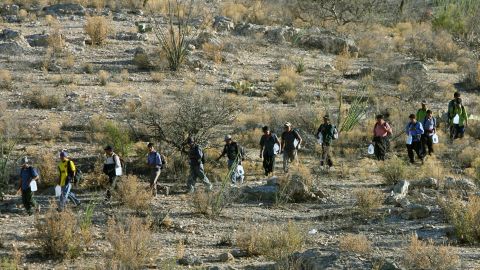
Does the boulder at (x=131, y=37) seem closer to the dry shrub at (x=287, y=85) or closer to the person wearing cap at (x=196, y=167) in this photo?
the dry shrub at (x=287, y=85)

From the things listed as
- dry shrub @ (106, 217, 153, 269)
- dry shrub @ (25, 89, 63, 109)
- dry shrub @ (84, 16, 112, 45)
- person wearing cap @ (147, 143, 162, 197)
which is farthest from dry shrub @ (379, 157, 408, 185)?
dry shrub @ (84, 16, 112, 45)

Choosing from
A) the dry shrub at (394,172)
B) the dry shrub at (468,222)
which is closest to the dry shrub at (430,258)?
the dry shrub at (468,222)

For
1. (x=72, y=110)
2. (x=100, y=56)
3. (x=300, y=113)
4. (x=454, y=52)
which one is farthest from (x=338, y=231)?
(x=454, y=52)

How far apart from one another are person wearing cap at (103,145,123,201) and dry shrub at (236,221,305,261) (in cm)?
425

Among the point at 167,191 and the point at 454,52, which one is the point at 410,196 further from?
the point at 454,52

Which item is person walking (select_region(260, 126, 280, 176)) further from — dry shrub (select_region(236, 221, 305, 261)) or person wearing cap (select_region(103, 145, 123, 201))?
dry shrub (select_region(236, 221, 305, 261))

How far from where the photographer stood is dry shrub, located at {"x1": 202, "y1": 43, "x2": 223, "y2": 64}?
3156 centimetres

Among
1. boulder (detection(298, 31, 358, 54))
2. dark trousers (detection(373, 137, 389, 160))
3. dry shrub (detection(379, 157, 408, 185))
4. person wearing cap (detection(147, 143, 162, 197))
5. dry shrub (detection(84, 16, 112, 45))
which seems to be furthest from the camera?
boulder (detection(298, 31, 358, 54))

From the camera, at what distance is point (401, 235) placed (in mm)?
13750

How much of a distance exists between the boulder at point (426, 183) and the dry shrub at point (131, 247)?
7.51 m

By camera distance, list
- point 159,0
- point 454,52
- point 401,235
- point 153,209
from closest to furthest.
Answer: point 401,235 → point 153,209 → point 454,52 → point 159,0

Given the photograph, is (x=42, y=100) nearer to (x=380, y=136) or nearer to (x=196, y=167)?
(x=196, y=167)

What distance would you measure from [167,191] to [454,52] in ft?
75.0

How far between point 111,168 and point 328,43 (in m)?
21.0
